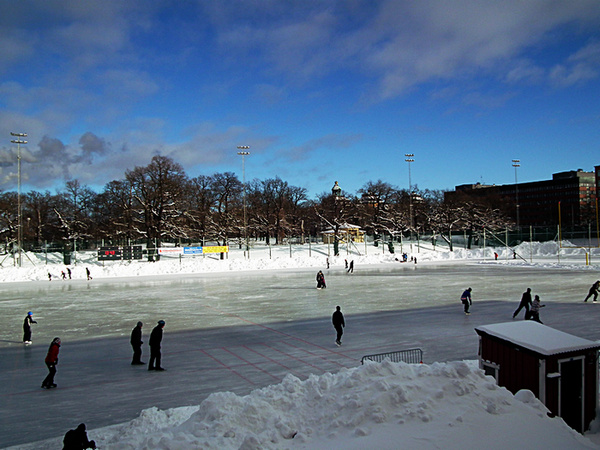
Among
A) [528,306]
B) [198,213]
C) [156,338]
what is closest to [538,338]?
[156,338]

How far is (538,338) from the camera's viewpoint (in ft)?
27.3

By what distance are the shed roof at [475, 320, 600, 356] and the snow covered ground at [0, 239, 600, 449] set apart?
0.96m

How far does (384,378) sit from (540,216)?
151 metres

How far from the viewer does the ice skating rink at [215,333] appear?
35.3 ft

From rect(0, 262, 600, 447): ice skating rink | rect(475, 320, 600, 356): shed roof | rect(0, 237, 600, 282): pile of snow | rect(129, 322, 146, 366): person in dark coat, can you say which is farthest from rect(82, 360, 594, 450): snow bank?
rect(0, 237, 600, 282): pile of snow

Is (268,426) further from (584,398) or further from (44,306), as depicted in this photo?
(44,306)

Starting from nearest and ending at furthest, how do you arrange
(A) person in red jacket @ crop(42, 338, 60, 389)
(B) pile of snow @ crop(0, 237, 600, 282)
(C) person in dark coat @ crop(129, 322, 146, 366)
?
1. (A) person in red jacket @ crop(42, 338, 60, 389)
2. (C) person in dark coat @ crop(129, 322, 146, 366)
3. (B) pile of snow @ crop(0, 237, 600, 282)

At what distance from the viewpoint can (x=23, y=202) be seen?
76312mm

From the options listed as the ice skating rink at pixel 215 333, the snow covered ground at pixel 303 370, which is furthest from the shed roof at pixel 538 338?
the ice skating rink at pixel 215 333

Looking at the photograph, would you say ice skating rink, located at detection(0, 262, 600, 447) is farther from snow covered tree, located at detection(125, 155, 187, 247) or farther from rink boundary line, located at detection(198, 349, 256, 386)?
snow covered tree, located at detection(125, 155, 187, 247)

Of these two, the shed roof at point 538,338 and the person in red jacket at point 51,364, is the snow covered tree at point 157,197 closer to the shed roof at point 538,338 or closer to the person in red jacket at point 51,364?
the person in red jacket at point 51,364

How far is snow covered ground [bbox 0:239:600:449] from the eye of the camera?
21.7 feet

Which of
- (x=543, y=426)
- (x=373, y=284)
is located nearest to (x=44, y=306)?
(x=373, y=284)

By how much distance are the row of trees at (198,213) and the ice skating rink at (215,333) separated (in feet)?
79.4
